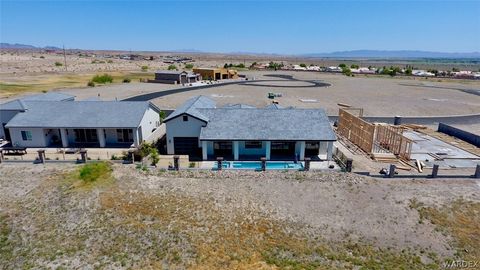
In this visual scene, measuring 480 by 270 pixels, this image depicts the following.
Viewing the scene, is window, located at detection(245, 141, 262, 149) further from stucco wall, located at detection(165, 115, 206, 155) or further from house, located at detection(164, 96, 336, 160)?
stucco wall, located at detection(165, 115, 206, 155)

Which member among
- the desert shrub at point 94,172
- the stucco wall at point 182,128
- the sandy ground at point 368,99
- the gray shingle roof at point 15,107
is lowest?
the desert shrub at point 94,172

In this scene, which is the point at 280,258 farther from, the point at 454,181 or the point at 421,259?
the point at 454,181

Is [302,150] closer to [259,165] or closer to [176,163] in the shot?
[259,165]

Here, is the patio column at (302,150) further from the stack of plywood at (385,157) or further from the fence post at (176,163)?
the fence post at (176,163)

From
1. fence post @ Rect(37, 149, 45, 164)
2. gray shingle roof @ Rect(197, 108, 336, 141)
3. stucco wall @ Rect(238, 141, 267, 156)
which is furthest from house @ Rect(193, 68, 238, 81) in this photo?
fence post @ Rect(37, 149, 45, 164)

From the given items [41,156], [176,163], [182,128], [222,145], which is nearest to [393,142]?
[222,145]

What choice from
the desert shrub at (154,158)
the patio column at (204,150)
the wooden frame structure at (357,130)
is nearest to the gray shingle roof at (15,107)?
the desert shrub at (154,158)

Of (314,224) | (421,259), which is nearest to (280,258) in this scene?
(314,224)
